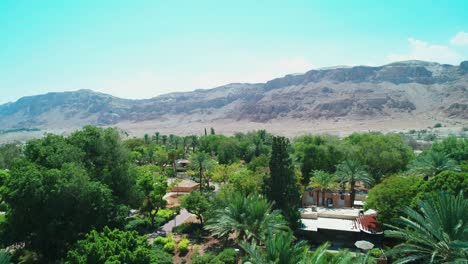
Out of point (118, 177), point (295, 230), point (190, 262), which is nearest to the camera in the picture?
point (190, 262)

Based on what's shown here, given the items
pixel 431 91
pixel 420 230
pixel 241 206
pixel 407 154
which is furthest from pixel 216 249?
pixel 431 91

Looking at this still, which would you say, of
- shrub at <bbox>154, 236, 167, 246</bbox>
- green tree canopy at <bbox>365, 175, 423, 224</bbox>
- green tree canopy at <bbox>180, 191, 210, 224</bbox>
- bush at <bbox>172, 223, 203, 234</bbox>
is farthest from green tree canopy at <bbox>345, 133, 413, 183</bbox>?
shrub at <bbox>154, 236, 167, 246</bbox>

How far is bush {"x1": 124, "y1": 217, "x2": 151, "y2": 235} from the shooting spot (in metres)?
25.4

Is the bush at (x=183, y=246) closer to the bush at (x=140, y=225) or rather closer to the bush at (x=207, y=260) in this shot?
the bush at (x=207, y=260)

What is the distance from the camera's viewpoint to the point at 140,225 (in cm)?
2783

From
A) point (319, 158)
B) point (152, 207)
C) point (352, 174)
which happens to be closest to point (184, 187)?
point (152, 207)

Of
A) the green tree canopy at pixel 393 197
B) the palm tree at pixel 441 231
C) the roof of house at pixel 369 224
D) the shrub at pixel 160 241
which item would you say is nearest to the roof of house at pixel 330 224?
the roof of house at pixel 369 224

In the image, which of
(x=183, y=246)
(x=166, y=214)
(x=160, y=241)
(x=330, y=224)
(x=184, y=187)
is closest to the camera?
(x=183, y=246)

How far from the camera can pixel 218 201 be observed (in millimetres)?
24312

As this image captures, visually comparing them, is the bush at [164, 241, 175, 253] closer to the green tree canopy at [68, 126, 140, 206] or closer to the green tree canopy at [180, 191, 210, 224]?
the green tree canopy at [180, 191, 210, 224]

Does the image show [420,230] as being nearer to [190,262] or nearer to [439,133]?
[190,262]

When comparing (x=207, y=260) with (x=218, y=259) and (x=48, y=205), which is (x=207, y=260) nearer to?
(x=218, y=259)

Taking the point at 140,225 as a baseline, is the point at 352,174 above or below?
above

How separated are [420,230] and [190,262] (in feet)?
44.9
